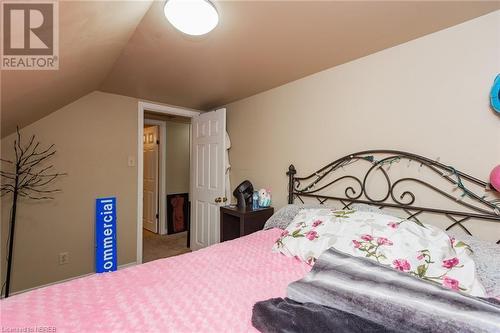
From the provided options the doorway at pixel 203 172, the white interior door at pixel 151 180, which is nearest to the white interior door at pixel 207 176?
the doorway at pixel 203 172

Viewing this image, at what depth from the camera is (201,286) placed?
104cm

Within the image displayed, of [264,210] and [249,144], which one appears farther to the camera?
[249,144]

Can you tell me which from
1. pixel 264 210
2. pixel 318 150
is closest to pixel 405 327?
pixel 318 150

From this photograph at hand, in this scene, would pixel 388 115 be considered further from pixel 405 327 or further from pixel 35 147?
pixel 35 147

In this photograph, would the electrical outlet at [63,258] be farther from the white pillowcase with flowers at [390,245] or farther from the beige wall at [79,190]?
the white pillowcase with flowers at [390,245]

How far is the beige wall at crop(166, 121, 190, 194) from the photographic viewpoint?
4328 millimetres

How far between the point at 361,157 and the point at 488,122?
2.39 feet

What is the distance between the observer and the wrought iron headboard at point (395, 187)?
1.36 m

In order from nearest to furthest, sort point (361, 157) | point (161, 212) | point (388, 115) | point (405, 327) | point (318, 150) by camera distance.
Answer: point (405, 327) < point (388, 115) < point (361, 157) < point (318, 150) < point (161, 212)

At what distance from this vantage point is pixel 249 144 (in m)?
2.85

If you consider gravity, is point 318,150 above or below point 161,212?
above

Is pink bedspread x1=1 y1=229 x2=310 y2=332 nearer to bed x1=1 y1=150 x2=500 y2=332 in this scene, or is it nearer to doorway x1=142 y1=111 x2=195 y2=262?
bed x1=1 y1=150 x2=500 y2=332

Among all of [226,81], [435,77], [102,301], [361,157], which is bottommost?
[102,301]

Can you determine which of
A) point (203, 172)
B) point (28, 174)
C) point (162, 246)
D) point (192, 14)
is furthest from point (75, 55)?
point (162, 246)
